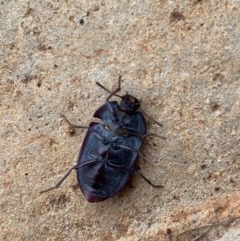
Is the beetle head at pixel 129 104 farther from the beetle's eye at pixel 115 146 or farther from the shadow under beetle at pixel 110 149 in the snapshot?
the beetle's eye at pixel 115 146

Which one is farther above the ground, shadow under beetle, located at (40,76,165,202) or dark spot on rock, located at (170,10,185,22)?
dark spot on rock, located at (170,10,185,22)

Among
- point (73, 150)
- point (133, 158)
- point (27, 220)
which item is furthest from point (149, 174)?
point (27, 220)

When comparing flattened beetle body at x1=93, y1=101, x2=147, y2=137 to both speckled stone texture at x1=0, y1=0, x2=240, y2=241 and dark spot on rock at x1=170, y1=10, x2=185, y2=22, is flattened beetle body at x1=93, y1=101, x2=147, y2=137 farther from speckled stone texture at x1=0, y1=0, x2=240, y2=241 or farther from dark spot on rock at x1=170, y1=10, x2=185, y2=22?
dark spot on rock at x1=170, y1=10, x2=185, y2=22

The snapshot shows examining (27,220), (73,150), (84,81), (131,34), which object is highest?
(131,34)

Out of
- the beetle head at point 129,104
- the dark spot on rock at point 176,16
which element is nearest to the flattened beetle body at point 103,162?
the beetle head at point 129,104

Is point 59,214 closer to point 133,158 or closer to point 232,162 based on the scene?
point 133,158

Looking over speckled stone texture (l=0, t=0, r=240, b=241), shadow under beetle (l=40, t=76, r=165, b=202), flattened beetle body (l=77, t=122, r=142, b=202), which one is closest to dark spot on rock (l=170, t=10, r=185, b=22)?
speckled stone texture (l=0, t=0, r=240, b=241)

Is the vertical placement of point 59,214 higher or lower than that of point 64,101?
lower
